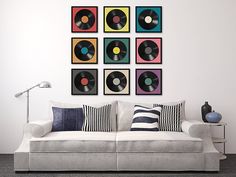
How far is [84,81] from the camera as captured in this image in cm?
598

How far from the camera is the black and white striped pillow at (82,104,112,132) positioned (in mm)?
5289

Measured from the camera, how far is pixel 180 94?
5.99m

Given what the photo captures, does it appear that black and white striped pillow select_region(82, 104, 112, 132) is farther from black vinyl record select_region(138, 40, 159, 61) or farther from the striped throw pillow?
black vinyl record select_region(138, 40, 159, 61)

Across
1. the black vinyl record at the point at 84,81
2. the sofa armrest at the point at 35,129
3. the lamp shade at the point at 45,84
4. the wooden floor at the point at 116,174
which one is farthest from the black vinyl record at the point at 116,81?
the wooden floor at the point at 116,174

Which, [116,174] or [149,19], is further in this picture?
[149,19]

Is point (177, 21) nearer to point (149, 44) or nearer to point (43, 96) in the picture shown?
point (149, 44)

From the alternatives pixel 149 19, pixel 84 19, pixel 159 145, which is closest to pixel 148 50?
pixel 149 19

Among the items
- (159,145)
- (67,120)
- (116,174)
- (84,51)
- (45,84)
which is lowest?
(116,174)

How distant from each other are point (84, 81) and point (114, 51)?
2.22ft

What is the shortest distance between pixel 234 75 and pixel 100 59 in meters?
2.15

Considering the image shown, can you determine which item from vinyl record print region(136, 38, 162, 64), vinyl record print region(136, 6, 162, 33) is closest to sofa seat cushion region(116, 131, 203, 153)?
vinyl record print region(136, 38, 162, 64)

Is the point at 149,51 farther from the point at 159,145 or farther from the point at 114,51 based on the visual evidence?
the point at 159,145

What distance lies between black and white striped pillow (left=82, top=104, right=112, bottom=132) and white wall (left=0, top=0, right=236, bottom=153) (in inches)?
26.0

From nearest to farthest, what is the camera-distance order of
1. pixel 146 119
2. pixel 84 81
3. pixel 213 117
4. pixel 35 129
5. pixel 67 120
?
pixel 35 129, pixel 146 119, pixel 67 120, pixel 213 117, pixel 84 81
